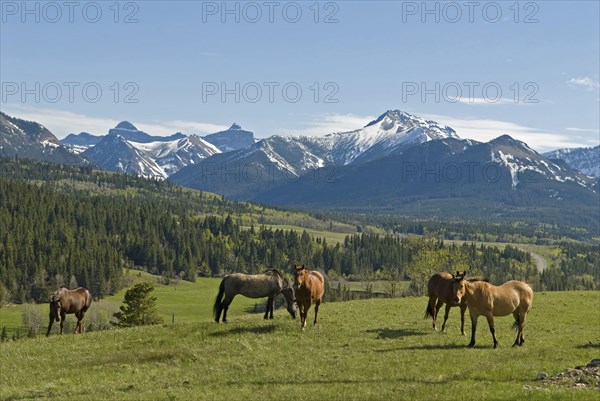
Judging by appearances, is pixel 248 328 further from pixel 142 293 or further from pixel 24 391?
pixel 142 293

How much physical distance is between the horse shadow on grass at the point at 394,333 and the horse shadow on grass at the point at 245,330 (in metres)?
5.84

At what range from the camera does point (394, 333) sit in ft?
109

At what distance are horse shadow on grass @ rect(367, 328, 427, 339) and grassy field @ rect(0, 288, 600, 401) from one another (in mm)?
57

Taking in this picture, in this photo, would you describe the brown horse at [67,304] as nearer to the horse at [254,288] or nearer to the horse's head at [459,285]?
the horse at [254,288]

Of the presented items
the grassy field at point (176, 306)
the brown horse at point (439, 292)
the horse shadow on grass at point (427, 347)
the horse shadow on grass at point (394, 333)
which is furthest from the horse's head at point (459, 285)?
the grassy field at point (176, 306)

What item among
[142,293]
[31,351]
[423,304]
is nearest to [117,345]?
[31,351]

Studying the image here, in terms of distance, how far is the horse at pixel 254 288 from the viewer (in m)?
36.7

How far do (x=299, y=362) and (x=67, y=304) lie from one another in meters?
23.9

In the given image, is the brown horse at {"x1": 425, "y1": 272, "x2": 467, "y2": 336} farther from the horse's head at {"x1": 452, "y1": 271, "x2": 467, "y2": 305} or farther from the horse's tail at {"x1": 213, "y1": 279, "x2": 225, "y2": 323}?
the horse's tail at {"x1": 213, "y1": 279, "x2": 225, "y2": 323}

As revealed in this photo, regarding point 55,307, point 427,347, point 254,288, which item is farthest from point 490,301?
point 55,307

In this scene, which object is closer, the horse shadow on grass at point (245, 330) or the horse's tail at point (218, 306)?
the horse shadow on grass at point (245, 330)

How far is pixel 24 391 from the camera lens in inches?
944

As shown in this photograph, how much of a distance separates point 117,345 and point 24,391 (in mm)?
9520

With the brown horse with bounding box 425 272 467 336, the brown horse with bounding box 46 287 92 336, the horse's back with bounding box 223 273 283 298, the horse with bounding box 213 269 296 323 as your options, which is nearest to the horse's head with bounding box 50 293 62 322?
the brown horse with bounding box 46 287 92 336
